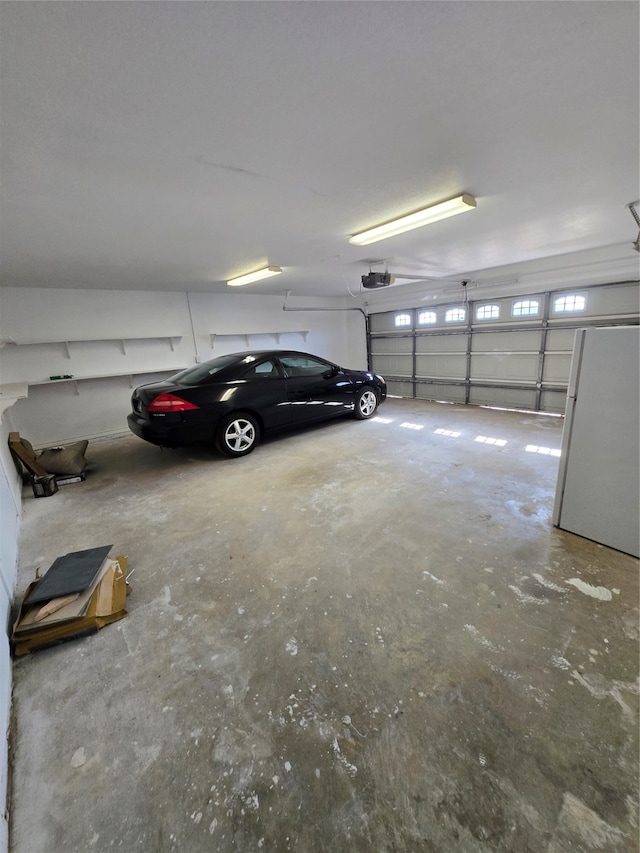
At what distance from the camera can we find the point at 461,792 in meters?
1.04

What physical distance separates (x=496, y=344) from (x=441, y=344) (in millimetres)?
1129

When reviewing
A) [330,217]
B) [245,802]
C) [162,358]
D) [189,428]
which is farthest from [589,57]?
[162,358]

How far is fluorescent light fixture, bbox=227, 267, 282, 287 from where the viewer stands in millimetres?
4328

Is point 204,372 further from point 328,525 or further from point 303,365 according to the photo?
point 328,525

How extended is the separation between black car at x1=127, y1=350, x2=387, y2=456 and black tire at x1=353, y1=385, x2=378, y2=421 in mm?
297

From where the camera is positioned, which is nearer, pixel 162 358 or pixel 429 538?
pixel 429 538

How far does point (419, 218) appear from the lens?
8.36 ft

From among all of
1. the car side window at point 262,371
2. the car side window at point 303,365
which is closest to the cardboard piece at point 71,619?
the car side window at point 262,371

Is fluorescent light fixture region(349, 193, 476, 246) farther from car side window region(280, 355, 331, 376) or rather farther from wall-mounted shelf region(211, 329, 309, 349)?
wall-mounted shelf region(211, 329, 309, 349)

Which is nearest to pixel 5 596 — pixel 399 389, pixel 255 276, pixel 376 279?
pixel 255 276

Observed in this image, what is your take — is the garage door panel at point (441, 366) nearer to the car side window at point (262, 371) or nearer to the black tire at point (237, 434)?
the car side window at point (262, 371)

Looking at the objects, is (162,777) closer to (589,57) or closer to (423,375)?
(589,57)

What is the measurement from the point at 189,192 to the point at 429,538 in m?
2.80

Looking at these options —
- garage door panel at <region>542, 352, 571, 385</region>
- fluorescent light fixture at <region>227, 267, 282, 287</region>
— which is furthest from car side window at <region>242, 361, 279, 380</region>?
garage door panel at <region>542, 352, 571, 385</region>
